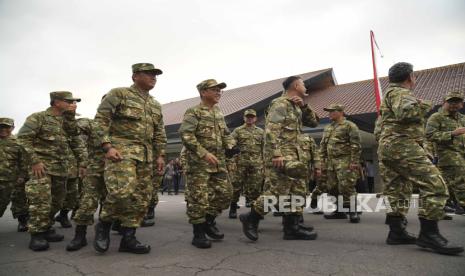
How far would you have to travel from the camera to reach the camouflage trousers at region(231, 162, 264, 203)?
6883 millimetres

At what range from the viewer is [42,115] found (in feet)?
14.8

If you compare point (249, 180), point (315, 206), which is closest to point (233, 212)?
point (249, 180)

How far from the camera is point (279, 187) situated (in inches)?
160

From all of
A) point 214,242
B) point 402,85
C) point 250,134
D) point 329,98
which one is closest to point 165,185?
point 329,98

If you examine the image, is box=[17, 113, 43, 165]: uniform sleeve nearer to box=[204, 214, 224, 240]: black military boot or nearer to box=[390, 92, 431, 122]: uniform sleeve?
box=[204, 214, 224, 240]: black military boot

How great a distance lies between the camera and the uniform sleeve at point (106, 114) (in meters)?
3.59

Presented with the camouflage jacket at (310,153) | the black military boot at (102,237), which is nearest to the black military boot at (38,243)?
the black military boot at (102,237)

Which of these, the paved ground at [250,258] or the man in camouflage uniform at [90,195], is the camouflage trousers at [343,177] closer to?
the paved ground at [250,258]

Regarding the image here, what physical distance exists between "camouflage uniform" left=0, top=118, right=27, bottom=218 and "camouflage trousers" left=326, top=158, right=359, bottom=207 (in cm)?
526

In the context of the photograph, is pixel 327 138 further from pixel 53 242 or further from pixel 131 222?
pixel 53 242

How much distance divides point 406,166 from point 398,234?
0.80m

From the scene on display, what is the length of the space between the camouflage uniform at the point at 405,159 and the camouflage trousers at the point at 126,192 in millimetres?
2704

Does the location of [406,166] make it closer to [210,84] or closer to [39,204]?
[210,84]

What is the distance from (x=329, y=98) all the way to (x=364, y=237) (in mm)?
13664
